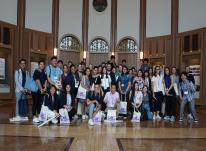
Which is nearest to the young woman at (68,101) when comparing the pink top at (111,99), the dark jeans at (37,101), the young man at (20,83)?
the dark jeans at (37,101)

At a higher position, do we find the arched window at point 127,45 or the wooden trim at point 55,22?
the wooden trim at point 55,22

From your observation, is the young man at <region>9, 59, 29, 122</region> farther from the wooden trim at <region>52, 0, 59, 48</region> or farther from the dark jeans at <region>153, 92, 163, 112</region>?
the wooden trim at <region>52, 0, 59, 48</region>

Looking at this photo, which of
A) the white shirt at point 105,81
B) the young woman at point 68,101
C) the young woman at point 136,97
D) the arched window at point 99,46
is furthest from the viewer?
the arched window at point 99,46

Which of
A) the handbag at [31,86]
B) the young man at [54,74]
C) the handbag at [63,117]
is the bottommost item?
the handbag at [63,117]

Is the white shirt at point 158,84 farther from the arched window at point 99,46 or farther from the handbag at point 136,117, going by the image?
the arched window at point 99,46

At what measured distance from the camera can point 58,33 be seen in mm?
14359

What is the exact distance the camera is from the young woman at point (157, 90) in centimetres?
915

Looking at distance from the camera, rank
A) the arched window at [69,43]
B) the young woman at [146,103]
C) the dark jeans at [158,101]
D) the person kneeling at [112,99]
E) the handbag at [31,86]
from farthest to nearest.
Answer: the arched window at [69,43], the dark jeans at [158,101], the young woman at [146,103], the person kneeling at [112,99], the handbag at [31,86]

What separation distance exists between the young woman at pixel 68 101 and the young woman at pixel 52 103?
0.39 ft

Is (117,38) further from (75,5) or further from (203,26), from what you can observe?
(203,26)

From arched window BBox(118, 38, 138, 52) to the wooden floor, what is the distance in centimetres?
738

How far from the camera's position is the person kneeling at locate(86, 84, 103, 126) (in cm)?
816

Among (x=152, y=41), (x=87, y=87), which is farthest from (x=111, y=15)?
(x=87, y=87)

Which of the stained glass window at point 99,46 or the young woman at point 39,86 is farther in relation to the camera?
the stained glass window at point 99,46
